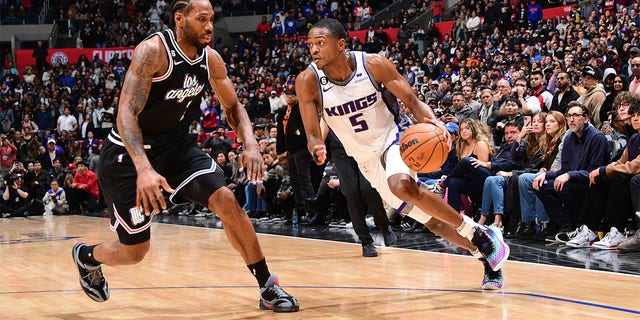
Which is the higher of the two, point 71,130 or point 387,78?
point 387,78

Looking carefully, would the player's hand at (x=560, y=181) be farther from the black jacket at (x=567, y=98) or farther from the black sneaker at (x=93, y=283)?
the black sneaker at (x=93, y=283)

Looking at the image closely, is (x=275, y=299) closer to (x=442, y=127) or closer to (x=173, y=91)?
(x=173, y=91)

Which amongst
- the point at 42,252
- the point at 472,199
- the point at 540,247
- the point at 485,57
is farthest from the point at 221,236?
the point at 485,57

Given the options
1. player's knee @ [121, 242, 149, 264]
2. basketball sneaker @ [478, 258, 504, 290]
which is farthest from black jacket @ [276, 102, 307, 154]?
player's knee @ [121, 242, 149, 264]

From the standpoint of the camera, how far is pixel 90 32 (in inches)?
1032

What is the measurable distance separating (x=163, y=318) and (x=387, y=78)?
2.24 m

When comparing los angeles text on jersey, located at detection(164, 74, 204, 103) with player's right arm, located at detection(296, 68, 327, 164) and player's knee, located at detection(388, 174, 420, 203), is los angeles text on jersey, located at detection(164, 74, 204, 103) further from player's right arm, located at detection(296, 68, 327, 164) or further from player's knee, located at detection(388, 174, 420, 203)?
player's knee, located at detection(388, 174, 420, 203)

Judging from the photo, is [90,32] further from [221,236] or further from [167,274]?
[167,274]

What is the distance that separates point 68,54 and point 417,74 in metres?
13.3

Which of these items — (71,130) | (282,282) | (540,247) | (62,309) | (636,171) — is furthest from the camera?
(71,130)

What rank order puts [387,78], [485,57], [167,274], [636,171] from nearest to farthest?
[387,78] < [167,274] < [636,171] < [485,57]

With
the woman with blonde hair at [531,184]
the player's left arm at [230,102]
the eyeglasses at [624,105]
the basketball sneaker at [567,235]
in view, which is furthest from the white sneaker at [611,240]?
the player's left arm at [230,102]

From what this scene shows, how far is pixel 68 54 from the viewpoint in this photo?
25.5m

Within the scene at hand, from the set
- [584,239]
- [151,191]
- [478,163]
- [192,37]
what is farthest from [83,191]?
[151,191]
